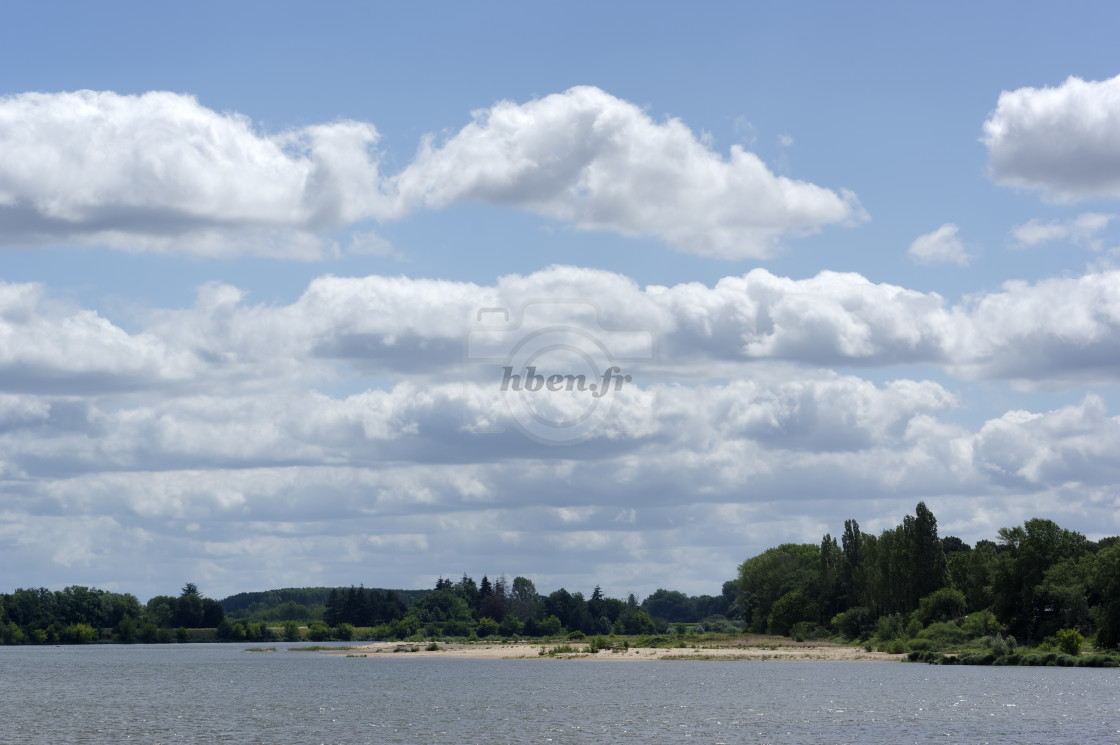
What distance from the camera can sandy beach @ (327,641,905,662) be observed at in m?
134

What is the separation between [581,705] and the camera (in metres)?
80.2

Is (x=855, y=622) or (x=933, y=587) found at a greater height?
(x=933, y=587)

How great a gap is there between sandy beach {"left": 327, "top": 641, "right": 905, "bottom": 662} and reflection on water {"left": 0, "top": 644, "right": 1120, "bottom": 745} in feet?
25.9

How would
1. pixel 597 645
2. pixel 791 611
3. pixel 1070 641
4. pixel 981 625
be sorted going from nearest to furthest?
pixel 1070 641, pixel 981 625, pixel 597 645, pixel 791 611

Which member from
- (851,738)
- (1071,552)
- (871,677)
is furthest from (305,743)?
(1071,552)

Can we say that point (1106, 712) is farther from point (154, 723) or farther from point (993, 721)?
point (154, 723)

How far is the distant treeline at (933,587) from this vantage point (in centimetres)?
11431

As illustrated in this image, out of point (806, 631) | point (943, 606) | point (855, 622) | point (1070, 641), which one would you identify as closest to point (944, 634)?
point (943, 606)

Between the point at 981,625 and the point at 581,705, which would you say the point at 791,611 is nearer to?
the point at 981,625

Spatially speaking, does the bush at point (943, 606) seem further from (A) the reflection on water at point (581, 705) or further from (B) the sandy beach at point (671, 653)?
(A) the reflection on water at point (581, 705)

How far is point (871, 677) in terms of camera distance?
332 feet

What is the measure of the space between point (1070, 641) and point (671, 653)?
2118 inches

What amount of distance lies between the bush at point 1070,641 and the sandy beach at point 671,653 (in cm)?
2279

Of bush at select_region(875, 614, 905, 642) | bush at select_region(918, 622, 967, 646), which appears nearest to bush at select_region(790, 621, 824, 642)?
bush at select_region(875, 614, 905, 642)
